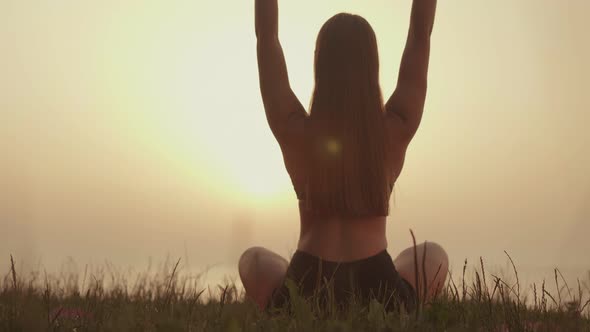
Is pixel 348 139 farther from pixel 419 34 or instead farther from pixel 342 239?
pixel 419 34

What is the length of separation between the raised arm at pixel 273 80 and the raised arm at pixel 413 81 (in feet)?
1.86

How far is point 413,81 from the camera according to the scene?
444 cm

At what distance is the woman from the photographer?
418cm

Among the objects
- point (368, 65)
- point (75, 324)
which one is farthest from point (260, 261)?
point (75, 324)

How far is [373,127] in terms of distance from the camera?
419 cm

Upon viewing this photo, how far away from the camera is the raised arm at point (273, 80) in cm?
434

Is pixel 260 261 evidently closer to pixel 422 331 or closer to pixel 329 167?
pixel 329 167

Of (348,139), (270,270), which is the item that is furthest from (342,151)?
(270,270)

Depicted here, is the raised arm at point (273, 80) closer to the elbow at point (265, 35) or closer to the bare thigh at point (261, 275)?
the elbow at point (265, 35)

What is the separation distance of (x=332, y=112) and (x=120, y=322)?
2.06 metres

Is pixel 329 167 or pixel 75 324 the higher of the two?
pixel 329 167

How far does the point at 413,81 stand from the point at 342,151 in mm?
663

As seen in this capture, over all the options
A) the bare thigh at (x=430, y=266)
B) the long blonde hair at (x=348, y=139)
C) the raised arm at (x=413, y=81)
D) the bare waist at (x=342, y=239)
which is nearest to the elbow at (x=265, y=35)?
the long blonde hair at (x=348, y=139)

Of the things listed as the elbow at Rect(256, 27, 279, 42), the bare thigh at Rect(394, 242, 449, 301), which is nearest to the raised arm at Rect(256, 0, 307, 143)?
the elbow at Rect(256, 27, 279, 42)
